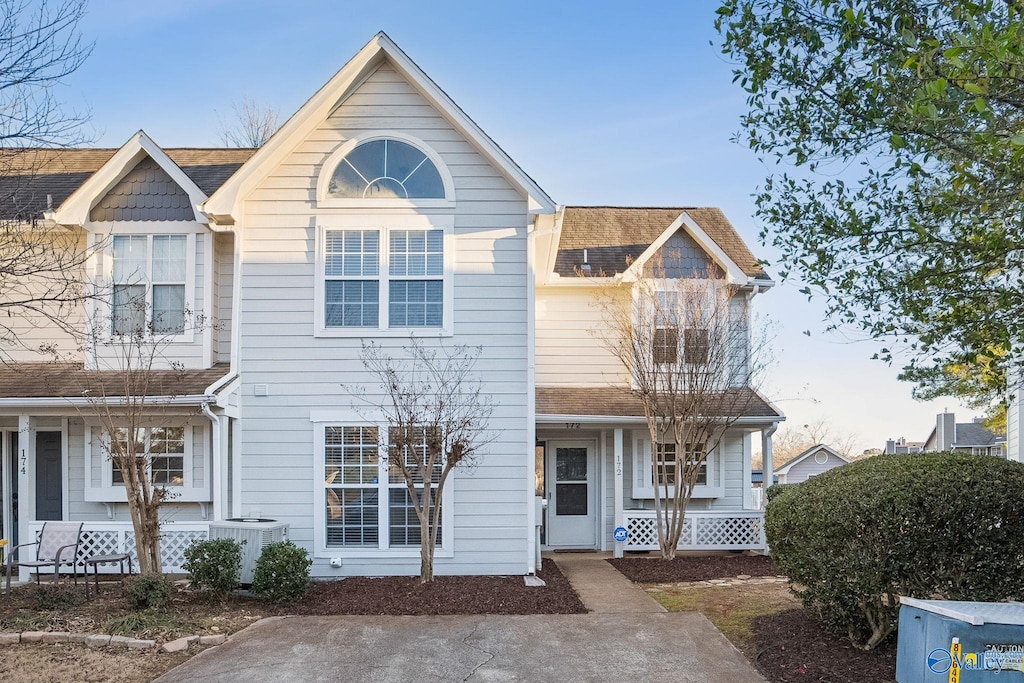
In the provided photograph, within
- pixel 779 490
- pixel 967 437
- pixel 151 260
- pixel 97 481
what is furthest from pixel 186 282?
pixel 967 437

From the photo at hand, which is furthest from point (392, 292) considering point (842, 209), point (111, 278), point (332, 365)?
point (842, 209)

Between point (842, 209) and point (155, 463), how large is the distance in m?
10.2

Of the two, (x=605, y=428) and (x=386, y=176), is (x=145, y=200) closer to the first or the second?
(x=386, y=176)

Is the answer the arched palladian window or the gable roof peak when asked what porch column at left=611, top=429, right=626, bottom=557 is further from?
the arched palladian window

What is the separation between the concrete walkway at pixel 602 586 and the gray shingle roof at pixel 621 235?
16.6 ft

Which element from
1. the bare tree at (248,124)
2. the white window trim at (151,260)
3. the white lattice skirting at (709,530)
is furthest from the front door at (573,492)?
the bare tree at (248,124)

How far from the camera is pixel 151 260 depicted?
12.5m

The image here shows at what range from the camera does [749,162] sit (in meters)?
8.04

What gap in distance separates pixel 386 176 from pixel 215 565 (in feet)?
18.4

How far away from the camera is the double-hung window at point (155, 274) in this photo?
12422mm

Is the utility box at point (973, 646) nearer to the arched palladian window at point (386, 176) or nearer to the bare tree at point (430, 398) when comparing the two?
the bare tree at point (430, 398)

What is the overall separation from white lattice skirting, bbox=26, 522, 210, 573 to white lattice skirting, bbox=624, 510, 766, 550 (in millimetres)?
7164

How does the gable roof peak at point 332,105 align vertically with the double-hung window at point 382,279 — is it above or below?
above

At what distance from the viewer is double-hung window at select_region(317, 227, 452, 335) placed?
11.9 meters
